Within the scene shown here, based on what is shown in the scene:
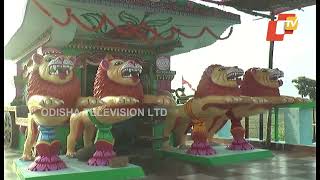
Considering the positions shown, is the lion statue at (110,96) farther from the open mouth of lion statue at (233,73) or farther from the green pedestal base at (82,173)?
the open mouth of lion statue at (233,73)

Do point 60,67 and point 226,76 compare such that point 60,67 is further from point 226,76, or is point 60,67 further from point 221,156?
point 221,156

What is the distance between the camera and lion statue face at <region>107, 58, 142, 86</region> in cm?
489

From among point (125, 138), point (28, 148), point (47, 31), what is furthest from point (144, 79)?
point (28, 148)

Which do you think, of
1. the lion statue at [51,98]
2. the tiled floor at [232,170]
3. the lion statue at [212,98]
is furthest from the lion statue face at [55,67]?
the lion statue at [212,98]

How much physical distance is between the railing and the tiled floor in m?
0.83

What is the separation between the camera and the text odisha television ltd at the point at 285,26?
23.7 feet

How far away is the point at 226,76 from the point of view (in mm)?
6141

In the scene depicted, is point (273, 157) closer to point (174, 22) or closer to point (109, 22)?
point (174, 22)

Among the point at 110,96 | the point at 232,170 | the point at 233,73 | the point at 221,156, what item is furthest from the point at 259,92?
the point at 110,96

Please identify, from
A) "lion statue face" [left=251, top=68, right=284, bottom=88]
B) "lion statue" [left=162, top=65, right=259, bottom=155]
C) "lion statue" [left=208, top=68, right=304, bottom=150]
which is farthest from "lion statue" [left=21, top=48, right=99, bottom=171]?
"lion statue face" [left=251, top=68, right=284, bottom=88]

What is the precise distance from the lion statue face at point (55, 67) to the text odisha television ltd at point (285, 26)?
411 centimetres

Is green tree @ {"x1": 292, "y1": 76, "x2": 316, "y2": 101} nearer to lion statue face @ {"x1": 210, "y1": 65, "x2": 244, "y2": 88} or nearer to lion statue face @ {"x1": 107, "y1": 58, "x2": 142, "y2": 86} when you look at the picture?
lion statue face @ {"x1": 210, "y1": 65, "x2": 244, "y2": 88}

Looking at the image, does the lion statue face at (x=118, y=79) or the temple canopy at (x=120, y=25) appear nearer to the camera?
the lion statue face at (x=118, y=79)

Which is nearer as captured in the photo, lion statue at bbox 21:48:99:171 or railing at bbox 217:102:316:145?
lion statue at bbox 21:48:99:171
